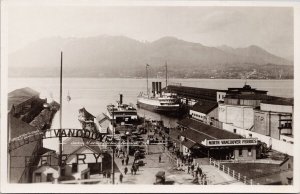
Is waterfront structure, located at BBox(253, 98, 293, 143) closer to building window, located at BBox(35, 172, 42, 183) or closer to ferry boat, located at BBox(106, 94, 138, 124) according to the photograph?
ferry boat, located at BBox(106, 94, 138, 124)

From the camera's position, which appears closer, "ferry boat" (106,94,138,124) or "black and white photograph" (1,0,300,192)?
"black and white photograph" (1,0,300,192)

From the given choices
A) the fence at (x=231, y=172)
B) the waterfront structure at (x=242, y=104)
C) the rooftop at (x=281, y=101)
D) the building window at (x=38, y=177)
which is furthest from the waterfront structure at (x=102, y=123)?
the rooftop at (x=281, y=101)

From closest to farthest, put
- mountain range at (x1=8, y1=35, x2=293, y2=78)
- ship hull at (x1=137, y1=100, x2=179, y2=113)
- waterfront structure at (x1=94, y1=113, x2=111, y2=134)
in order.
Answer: mountain range at (x1=8, y1=35, x2=293, y2=78) → waterfront structure at (x1=94, y1=113, x2=111, y2=134) → ship hull at (x1=137, y1=100, x2=179, y2=113)

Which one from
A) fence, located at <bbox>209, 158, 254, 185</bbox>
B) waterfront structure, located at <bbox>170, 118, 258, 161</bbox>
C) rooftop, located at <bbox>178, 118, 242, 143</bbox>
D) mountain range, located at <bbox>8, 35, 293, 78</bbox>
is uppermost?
mountain range, located at <bbox>8, 35, 293, 78</bbox>

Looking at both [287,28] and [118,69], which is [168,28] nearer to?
[118,69]

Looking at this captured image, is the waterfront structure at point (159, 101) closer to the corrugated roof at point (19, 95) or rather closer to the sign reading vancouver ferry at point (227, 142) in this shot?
the sign reading vancouver ferry at point (227, 142)

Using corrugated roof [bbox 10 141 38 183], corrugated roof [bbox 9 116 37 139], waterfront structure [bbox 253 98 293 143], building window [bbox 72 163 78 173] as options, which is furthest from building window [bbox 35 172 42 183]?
waterfront structure [bbox 253 98 293 143]
